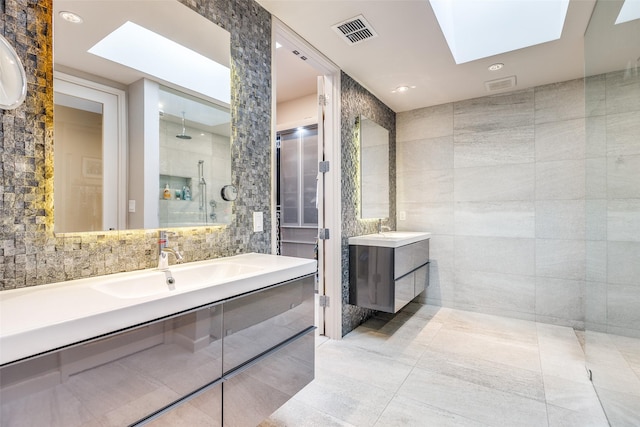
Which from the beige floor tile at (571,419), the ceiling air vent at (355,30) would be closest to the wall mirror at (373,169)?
the ceiling air vent at (355,30)

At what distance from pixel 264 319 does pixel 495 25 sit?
273 cm

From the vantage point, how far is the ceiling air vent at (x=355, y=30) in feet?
6.59

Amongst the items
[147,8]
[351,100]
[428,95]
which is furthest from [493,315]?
[147,8]

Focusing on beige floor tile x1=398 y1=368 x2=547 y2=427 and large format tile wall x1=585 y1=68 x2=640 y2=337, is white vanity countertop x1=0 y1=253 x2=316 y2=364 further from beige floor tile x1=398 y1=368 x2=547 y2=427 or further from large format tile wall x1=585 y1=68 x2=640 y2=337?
large format tile wall x1=585 y1=68 x2=640 y2=337

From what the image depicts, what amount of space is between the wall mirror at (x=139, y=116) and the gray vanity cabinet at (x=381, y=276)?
1.44 metres

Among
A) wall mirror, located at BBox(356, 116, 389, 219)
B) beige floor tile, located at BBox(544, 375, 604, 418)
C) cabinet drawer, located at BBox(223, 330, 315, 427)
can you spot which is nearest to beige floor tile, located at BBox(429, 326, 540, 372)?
beige floor tile, located at BBox(544, 375, 604, 418)

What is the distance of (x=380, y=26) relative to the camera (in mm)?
2053

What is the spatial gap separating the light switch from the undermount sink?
14.2 inches

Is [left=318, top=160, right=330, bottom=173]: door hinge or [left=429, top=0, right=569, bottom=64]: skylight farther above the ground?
[left=429, top=0, right=569, bottom=64]: skylight

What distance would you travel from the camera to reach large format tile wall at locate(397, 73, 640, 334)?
296 cm

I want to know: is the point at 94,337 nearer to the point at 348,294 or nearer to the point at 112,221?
the point at 112,221

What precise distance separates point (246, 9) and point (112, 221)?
4.53ft

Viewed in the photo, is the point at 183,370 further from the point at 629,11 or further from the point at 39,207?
the point at 629,11

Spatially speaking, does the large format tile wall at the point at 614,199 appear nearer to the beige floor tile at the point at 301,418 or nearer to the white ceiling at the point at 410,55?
the white ceiling at the point at 410,55
